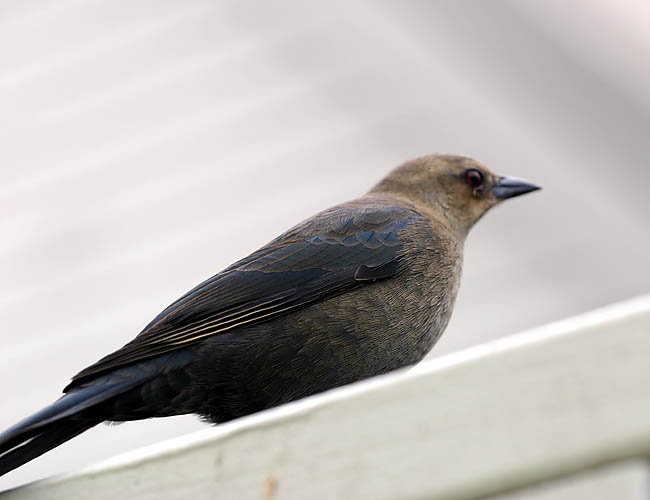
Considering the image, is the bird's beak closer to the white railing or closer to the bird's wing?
the bird's wing

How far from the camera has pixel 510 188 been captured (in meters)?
4.77

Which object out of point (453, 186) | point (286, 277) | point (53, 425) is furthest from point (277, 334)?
point (453, 186)

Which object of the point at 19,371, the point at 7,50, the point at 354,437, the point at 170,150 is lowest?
the point at 354,437

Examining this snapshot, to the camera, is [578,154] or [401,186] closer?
[401,186]

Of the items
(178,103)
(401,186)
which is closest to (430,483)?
(401,186)

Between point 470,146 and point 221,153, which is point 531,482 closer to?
point 470,146

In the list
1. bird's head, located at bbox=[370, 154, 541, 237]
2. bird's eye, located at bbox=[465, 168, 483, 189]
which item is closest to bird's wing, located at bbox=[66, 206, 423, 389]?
bird's head, located at bbox=[370, 154, 541, 237]

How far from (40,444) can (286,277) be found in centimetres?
98

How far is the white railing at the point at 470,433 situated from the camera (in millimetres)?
1705

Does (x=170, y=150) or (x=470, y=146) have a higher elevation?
(x=170, y=150)

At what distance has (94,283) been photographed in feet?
19.1

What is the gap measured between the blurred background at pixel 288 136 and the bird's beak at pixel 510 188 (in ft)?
1.75

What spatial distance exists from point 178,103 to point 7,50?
1355 mm

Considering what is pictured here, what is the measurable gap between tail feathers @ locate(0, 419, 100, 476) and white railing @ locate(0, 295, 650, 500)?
0.94m
